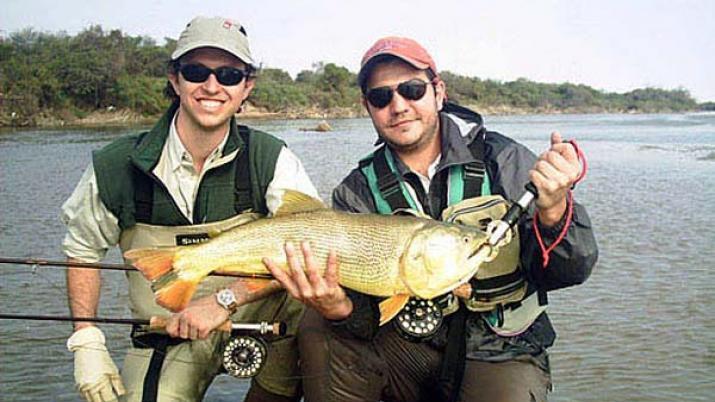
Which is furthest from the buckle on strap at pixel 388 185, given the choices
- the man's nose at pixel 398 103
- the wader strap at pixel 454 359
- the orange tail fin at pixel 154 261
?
the orange tail fin at pixel 154 261

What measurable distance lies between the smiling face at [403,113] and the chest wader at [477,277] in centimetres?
27

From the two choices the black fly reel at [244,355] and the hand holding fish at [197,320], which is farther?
the black fly reel at [244,355]

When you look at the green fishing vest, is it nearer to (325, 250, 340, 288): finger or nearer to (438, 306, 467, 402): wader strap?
(325, 250, 340, 288): finger

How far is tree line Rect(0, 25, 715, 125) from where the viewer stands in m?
69.7

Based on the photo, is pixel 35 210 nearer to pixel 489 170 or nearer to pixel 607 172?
pixel 489 170

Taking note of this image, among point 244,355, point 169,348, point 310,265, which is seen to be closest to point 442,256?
point 310,265

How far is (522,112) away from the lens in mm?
123688

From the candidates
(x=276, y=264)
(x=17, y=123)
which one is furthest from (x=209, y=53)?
(x=17, y=123)

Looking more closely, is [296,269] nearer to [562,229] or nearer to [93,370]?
[562,229]

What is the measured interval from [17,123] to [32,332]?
5940 centimetres

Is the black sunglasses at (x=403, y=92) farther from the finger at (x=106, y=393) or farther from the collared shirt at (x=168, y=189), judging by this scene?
the finger at (x=106, y=393)

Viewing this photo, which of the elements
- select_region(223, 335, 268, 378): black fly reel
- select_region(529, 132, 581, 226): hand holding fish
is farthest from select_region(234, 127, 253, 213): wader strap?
select_region(529, 132, 581, 226): hand holding fish

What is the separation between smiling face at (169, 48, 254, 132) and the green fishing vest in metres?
0.18

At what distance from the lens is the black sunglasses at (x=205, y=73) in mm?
4375
